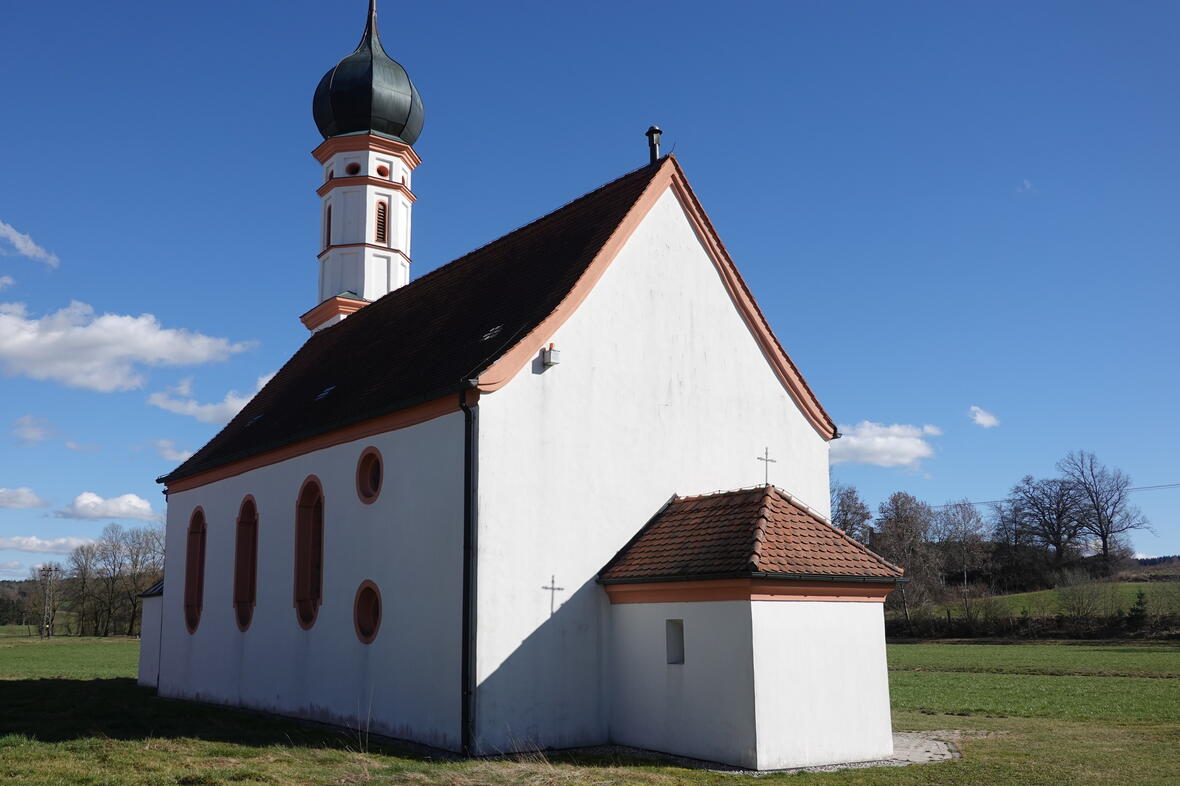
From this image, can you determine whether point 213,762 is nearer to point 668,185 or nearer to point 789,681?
point 789,681

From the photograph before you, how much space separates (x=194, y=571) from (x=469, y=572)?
1204cm

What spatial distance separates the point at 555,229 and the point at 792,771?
9819mm

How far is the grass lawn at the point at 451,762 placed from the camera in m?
11.0

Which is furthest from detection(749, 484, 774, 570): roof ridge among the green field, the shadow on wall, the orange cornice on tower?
the green field

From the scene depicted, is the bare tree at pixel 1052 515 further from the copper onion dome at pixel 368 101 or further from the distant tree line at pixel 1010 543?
the copper onion dome at pixel 368 101

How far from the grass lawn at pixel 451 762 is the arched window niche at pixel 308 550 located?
195cm

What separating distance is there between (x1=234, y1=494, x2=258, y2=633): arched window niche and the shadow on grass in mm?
1892

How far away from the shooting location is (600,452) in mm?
14711

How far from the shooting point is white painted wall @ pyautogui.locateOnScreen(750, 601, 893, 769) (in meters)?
12.1

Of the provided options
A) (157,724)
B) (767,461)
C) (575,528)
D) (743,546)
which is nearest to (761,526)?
(743,546)

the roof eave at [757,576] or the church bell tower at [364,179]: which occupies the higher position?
the church bell tower at [364,179]

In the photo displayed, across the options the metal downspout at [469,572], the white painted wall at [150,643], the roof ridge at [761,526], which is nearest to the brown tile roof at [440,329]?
the metal downspout at [469,572]

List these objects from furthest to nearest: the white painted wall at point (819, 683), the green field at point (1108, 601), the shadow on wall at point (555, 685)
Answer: the green field at point (1108, 601), the shadow on wall at point (555, 685), the white painted wall at point (819, 683)

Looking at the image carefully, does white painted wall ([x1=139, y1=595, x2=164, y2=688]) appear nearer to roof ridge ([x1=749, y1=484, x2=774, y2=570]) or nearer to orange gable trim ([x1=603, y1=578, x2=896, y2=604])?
orange gable trim ([x1=603, y1=578, x2=896, y2=604])
